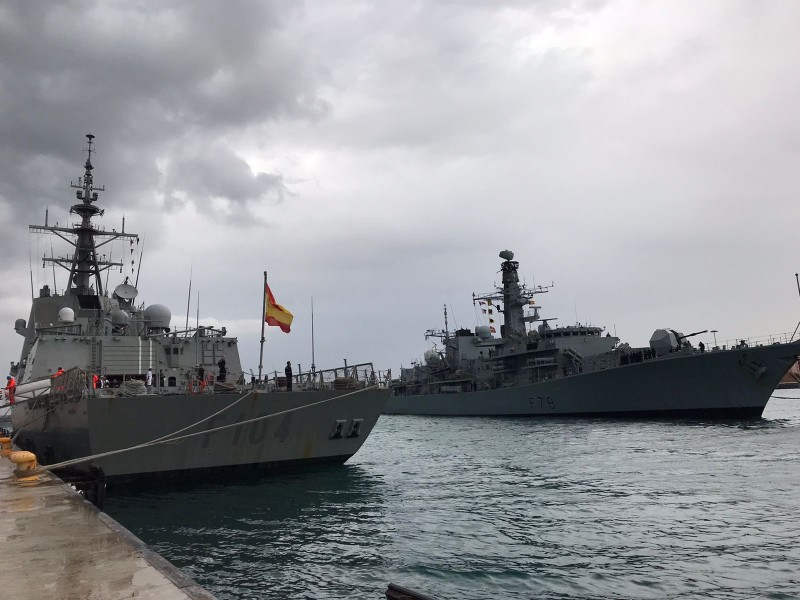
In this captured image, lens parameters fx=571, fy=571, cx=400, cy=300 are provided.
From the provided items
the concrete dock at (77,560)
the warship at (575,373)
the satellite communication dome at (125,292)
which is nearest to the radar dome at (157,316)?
the satellite communication dome at (125,292)

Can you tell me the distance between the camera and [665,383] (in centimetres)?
3316

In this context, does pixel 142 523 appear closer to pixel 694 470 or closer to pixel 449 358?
pixel 694 470

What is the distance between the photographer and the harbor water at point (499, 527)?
7426mm

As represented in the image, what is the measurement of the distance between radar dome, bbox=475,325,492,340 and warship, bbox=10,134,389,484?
3885 cm

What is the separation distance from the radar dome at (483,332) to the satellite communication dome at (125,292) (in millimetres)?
38147

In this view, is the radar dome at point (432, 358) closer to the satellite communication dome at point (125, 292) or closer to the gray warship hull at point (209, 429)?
the satellite communication dome at point (125, 292)

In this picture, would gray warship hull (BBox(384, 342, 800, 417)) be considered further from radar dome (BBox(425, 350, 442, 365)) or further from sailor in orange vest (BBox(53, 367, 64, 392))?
sailor in orange vest (BBox(53, 367, 64, 392))

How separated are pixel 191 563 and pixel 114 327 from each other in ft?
45.5

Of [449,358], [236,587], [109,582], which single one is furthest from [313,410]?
[449,358]

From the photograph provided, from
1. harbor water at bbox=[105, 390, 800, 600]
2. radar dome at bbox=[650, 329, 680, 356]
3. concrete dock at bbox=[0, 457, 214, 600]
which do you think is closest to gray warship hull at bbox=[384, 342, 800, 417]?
radar dome at bbox=[650, 329, 680, 356]

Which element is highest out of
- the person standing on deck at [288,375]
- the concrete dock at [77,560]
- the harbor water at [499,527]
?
the person standing on deck at [288,375]

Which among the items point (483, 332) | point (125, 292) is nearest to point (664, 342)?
point (483, 332)

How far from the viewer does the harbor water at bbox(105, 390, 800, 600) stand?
7.43 m

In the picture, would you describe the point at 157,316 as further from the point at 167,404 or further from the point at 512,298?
the point at 512,298
